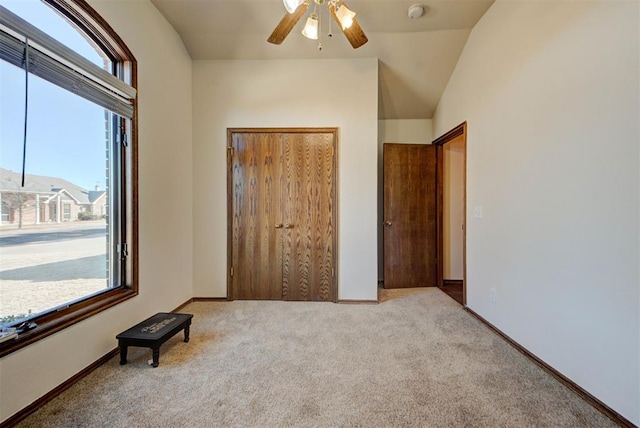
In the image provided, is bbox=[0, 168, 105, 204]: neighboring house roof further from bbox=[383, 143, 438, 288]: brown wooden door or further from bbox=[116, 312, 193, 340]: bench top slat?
bbox=[383, 143, 438, 288]: brown wooden door

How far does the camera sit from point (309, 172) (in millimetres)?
3191

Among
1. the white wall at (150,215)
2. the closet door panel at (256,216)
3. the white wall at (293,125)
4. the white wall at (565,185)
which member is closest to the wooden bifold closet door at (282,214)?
the closet door panel at (256,216)

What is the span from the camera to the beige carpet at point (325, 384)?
1.44 meters

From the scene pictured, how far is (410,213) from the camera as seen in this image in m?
3.81

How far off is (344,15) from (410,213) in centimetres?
258

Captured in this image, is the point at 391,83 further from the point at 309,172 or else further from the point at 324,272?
the point at 324,272

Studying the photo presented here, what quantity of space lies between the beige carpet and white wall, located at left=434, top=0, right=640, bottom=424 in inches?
12.1

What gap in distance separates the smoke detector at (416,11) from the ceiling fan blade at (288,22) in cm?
130

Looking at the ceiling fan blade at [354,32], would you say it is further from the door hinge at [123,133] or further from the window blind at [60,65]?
the door hinge at [123,133]

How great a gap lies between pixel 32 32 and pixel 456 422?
3075 mm

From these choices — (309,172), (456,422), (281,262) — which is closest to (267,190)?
(309,172)

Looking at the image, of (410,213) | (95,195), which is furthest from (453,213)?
(95,195)

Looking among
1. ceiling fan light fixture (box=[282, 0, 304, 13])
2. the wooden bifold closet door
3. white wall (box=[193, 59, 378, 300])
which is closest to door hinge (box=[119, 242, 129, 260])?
white wall (box=[193, 59, 378, 300])

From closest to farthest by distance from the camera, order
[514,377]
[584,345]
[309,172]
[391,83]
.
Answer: [584,345] < [514,377] < [309,172] < [391,83]
